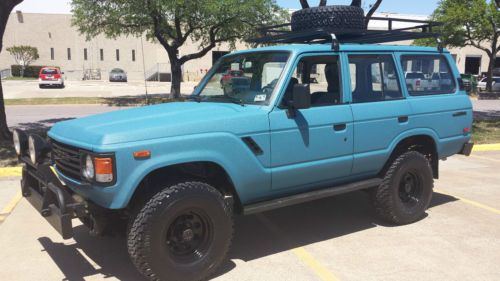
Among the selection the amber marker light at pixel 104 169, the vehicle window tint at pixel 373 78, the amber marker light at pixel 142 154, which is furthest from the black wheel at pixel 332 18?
the amber marker light at pixel 104 169

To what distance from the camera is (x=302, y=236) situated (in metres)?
5.12

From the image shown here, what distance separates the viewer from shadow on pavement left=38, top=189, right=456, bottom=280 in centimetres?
431

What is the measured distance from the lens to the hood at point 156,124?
3664 millimetres

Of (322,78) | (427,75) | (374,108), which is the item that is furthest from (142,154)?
(427,75)

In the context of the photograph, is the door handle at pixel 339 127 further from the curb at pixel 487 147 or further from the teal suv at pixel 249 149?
the curb at pixel 487 147

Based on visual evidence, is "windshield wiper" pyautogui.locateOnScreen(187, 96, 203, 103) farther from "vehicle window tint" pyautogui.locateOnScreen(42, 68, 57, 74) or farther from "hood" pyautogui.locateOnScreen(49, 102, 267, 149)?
"vehicle window tint" pyautogui.locateOnScreen(42, 68, 57, 74)

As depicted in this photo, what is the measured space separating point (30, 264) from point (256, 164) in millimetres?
2303

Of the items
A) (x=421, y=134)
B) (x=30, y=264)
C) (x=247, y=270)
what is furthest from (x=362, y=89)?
(x=30, y=264)

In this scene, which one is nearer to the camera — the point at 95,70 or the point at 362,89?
the point at 362,89

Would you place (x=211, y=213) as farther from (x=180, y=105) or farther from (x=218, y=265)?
(x=180, y=105)

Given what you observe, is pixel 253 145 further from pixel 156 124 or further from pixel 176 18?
pixel 176 18

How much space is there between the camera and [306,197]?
15.1 ft

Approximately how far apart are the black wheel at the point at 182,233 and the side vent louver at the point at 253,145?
0.51m

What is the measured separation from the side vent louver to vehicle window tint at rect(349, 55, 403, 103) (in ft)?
4.46
